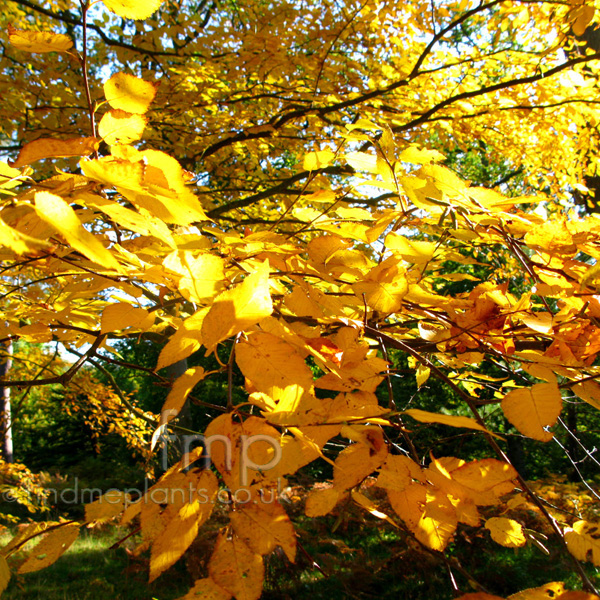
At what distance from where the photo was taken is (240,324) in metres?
0.47

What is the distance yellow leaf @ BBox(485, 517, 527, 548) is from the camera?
790mm

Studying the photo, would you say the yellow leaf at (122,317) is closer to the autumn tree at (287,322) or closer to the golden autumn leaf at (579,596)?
the autumn tree at (287,322)

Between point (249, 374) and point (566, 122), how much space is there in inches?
168

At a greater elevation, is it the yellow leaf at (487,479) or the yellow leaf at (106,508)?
the yellow leaf at (106,508)

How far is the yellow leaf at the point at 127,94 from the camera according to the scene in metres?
0.63

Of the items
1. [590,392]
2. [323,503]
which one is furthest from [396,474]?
[590,392]

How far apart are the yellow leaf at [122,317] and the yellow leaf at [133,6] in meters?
0.41

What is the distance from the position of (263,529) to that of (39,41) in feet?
A: 2.38

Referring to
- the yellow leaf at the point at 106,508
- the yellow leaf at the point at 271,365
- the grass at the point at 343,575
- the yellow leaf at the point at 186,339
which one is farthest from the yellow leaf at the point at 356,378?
the grass at the point at 343,575

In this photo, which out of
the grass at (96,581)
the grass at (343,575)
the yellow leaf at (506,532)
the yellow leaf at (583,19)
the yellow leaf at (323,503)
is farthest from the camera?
the grass at (96,581)

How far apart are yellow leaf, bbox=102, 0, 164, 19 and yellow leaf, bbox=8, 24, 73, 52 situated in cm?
8

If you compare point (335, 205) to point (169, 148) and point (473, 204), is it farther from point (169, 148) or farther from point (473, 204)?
point (169, 148)

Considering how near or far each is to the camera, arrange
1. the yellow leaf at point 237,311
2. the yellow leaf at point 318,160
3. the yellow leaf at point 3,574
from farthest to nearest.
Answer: the yellow leaf at point 318,160 < the yellow leaf at point 3,574 < the yellow leaf at point 237,311

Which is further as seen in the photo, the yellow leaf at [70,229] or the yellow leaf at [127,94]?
the yellow leaf at [127,94]
